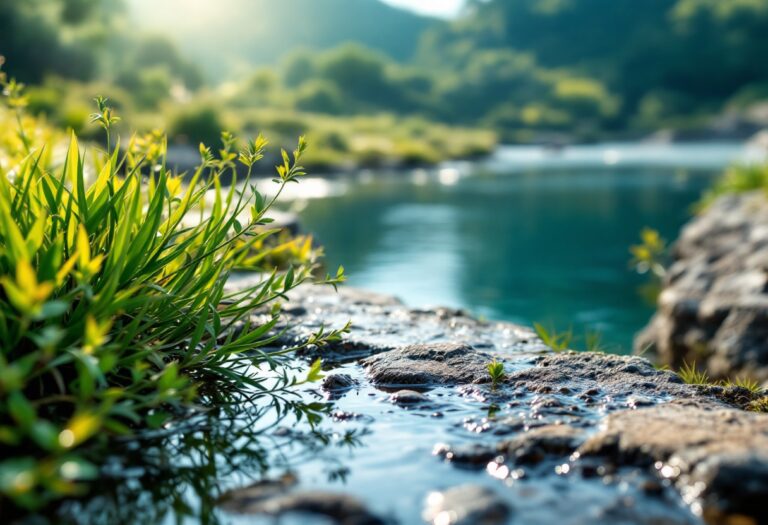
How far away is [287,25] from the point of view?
149625mm

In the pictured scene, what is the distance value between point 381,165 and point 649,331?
82.7 ft

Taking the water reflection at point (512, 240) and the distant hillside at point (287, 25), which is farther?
the distant hillside at point (287, 25)

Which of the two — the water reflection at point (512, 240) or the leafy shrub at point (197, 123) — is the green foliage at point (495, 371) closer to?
the water reflection at point (512, 240)

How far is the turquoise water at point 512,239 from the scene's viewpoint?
Answer: 29.3 ft

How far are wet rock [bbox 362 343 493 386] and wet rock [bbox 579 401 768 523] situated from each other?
1.68 ft

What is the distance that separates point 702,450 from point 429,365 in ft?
2.90

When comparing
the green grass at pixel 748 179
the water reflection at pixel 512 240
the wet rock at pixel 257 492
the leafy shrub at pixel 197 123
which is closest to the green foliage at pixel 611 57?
the water reflection at pixel 512 240

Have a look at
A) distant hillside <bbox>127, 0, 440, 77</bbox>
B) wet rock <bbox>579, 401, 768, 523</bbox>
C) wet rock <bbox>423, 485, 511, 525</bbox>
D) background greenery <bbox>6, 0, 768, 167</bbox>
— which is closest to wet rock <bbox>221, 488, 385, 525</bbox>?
wet rock <bbox>423, 485, 511, 525</bbox>

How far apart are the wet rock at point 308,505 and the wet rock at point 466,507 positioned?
0.10 m

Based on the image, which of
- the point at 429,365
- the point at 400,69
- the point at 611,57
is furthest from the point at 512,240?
the point at 611,57

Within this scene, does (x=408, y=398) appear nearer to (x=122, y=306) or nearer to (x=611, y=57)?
(x=122, y=306)

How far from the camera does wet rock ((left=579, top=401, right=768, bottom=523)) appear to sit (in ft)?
4.06

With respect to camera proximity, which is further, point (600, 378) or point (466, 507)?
point (600, 378)

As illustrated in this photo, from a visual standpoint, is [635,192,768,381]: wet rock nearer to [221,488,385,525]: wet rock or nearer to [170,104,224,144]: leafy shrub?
[221,488,385,525]: wet rock
